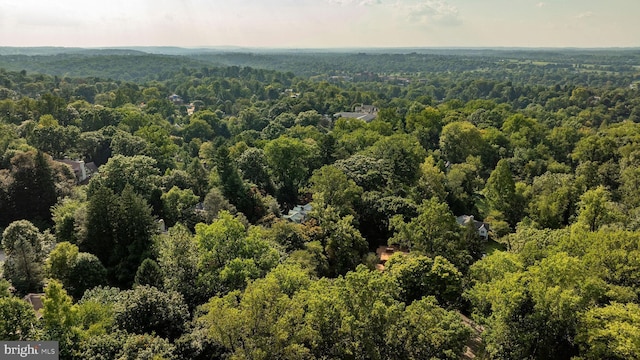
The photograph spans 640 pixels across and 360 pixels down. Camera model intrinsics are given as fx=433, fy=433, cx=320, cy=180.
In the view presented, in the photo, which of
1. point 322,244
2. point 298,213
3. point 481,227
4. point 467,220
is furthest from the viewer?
point 467,220

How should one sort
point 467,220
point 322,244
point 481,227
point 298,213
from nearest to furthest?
1. point 322,244
2. point 298,213
3. point 481,227
4. point 467,220

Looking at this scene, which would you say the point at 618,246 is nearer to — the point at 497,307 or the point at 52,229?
the point at 497,307

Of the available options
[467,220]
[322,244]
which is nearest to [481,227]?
[467,220]

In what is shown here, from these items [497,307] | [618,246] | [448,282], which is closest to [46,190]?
[448,282]

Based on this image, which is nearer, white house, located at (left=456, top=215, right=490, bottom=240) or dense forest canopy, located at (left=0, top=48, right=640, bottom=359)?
dense forest canopy, located at (left=0, top=48, right=640, bottom=359)

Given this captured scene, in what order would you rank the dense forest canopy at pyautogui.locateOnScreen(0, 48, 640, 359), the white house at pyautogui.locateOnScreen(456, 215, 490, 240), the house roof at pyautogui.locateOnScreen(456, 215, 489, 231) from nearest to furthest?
the dense forest canopy at pyautogui.locateOnScreen(0, 48, 640, 359)
the white house at pyautogui.locateOnScreen(456, 215, 490, 240)
the house roof at pyautogui.locateOnScreen(456, 215, 489, 231)

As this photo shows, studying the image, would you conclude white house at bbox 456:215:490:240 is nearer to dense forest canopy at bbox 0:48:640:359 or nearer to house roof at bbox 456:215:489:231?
house roof at bbox 456:215:489:231

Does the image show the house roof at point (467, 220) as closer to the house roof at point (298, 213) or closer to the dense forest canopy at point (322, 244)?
the dense forest canopy at point (322, 244)

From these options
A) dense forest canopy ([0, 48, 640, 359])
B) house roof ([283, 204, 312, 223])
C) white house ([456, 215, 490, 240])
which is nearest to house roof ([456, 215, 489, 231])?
white house ([456, 215, 490, 240])

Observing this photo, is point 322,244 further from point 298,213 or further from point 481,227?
point 481,227
